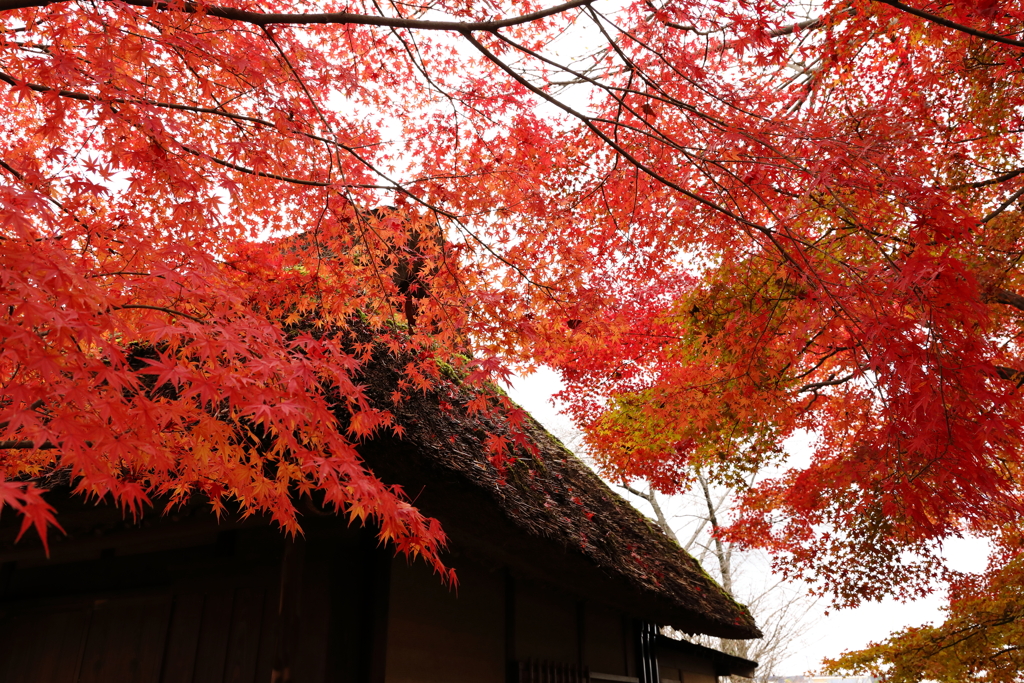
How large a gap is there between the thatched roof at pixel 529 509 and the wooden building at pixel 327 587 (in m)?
0.02

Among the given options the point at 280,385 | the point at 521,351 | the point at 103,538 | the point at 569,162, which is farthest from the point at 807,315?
the point at 103,538

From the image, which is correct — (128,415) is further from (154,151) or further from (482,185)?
(482,185)

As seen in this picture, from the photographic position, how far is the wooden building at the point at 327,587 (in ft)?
13.4

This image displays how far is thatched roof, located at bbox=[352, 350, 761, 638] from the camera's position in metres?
4.06

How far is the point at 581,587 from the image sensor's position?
5.95m

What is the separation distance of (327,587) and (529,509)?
4.80 feet

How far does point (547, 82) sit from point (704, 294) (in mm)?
3299

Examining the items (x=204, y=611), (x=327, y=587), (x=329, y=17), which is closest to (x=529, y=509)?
(x=327, y=587)

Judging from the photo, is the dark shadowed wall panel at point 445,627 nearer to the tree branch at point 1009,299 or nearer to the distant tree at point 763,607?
the tree branch at point 1009,299

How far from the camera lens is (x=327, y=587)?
13.8 feet

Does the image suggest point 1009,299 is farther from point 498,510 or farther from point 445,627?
point 445,627

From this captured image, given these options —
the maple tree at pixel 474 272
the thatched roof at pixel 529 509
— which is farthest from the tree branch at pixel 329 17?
the thatched roof at pixel 529 509

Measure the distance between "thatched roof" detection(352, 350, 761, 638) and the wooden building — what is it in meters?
0.02

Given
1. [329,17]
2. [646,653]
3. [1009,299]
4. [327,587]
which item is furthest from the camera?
[646,653]
